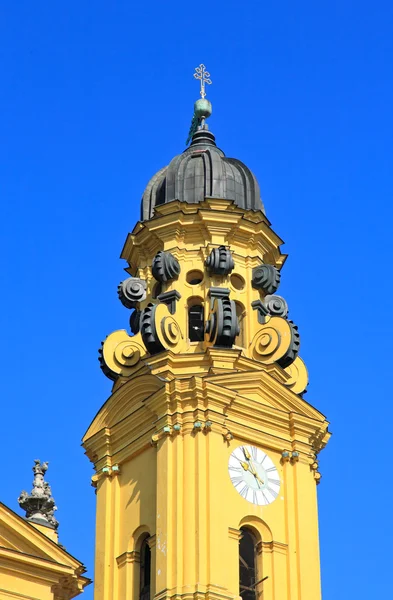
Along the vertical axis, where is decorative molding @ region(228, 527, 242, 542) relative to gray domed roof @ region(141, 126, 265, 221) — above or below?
below

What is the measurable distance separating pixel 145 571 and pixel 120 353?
480cm

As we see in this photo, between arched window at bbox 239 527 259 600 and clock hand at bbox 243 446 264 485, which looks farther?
clock hand at bbox 243 446 264 485

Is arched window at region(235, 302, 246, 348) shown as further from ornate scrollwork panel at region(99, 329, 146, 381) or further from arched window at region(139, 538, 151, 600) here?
arched window at region(139, 538, 151, 600)

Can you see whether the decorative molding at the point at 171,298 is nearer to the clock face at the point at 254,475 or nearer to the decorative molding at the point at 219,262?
the decorative molding at the point at 219,262

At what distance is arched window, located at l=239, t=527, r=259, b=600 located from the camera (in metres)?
35.5

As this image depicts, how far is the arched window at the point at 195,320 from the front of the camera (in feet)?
127

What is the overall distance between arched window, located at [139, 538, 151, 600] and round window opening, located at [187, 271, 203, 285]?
5.92 m

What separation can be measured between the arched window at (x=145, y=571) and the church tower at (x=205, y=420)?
0.03 meters

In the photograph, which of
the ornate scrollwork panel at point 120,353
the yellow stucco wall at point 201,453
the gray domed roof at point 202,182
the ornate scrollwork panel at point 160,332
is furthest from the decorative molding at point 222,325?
the gray domed roof at point 202,182

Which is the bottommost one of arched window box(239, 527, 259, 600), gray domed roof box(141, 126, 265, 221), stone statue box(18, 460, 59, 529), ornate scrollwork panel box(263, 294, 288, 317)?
stone statue box(18, 460, 59, 529)

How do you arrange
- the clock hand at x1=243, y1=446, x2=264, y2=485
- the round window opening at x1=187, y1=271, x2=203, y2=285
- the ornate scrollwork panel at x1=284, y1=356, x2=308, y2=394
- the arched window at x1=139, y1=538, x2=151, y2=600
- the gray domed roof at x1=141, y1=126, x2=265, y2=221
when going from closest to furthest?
the arched window at x1=139, y1=538, x2=151, y2=600, the clock hand at x1=243, y1=446, x2=264, y2=485, the ornate scrollwork panel at x1=284, y1=356, x2=308, y2=394, the round window opening at x1=187, y1=271, x2=203, y2=285, the gray domed roof at x1=141, y1=126, x2=265, y2=221

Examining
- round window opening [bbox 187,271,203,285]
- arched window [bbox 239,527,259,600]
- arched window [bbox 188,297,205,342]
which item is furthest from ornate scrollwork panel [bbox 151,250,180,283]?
arched window [bbox 239,527,259,600]

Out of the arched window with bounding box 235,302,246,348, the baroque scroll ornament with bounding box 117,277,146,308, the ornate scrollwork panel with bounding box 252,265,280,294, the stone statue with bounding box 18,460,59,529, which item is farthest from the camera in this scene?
the baroque scroll ornament with bounding box 117,277,146,308

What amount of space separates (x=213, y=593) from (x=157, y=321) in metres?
6.28
